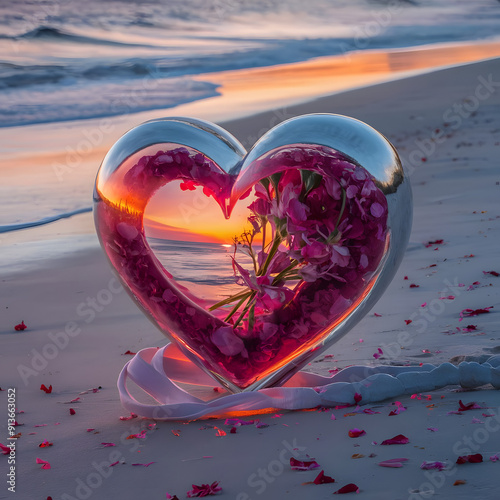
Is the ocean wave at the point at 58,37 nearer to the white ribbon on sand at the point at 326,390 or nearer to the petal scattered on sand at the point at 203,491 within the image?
the white ribbon on sand at the point at 326,390

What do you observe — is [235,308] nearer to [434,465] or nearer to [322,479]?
[322,479]

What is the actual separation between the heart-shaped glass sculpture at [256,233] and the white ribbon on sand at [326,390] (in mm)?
150

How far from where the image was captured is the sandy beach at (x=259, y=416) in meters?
2.74

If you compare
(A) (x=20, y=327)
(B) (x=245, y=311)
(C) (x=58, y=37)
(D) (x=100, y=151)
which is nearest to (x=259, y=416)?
(B) (x=245, y=311)

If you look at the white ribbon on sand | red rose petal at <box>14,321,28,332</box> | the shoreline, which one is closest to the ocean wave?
the shoreline

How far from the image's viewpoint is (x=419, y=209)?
24.0 ft

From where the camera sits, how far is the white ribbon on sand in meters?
3.25

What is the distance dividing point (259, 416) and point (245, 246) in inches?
26.3

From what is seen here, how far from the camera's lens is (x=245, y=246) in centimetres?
327

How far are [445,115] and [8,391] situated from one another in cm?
983

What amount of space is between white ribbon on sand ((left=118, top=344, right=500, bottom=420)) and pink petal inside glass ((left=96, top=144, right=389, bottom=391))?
0.51 feet

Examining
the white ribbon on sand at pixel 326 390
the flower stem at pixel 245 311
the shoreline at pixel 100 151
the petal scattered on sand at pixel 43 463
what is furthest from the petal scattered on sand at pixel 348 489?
the shoreline at pixel 100 151

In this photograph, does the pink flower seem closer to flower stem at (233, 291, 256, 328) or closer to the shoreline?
flower stem at (233, 291, 256, 328)

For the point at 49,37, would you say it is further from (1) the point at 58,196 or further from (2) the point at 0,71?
(1) the point at 58,196
